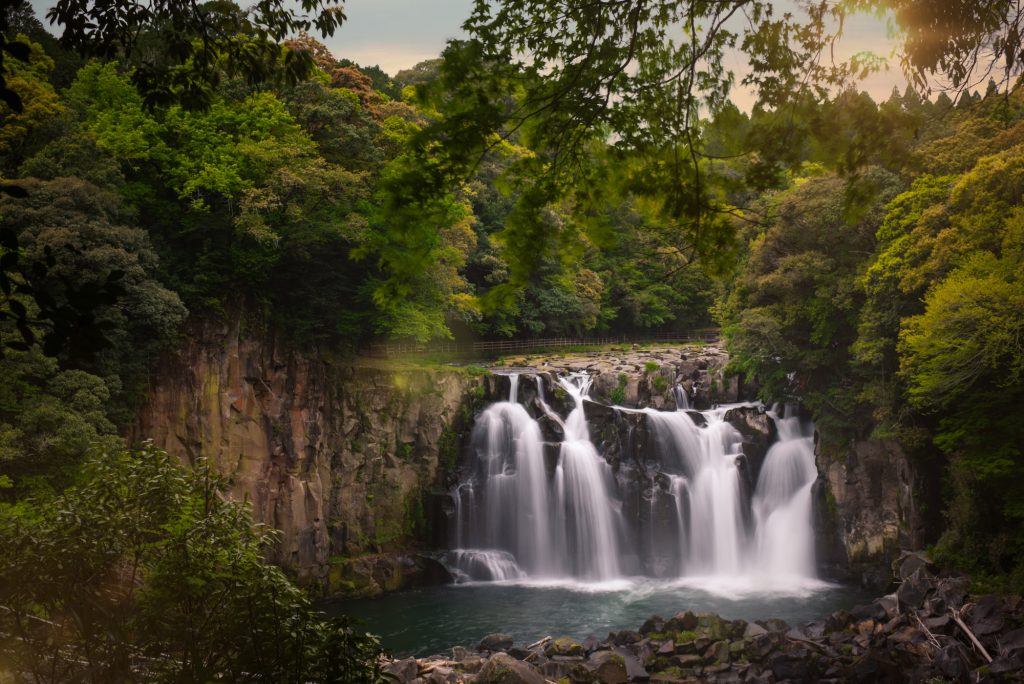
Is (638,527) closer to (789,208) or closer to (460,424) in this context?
(460,424)

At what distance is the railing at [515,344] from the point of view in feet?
89.6

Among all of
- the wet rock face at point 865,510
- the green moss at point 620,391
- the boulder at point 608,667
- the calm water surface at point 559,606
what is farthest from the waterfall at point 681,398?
the boulder at point 608,667

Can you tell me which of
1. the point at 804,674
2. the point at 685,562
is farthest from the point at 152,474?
the point at 685,562

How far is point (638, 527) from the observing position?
24250 mm

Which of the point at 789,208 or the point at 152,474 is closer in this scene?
the point at 152,474

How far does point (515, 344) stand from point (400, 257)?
3029 cm

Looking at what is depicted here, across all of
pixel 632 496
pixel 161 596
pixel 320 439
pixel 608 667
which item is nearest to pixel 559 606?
pixel 632 496

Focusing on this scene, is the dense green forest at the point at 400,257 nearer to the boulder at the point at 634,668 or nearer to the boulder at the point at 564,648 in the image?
the boulder at the point at 634,668

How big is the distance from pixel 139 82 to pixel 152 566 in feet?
17.1

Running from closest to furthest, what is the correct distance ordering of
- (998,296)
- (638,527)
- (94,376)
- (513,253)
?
(513,253)
(998,296)
(94,376)
(638,527)

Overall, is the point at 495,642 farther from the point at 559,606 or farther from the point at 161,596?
the point at 161,596

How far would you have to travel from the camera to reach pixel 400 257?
461 cm

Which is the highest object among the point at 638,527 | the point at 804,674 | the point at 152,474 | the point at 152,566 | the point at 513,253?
the point at 513,253

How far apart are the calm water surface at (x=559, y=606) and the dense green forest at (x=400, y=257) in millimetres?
4299
